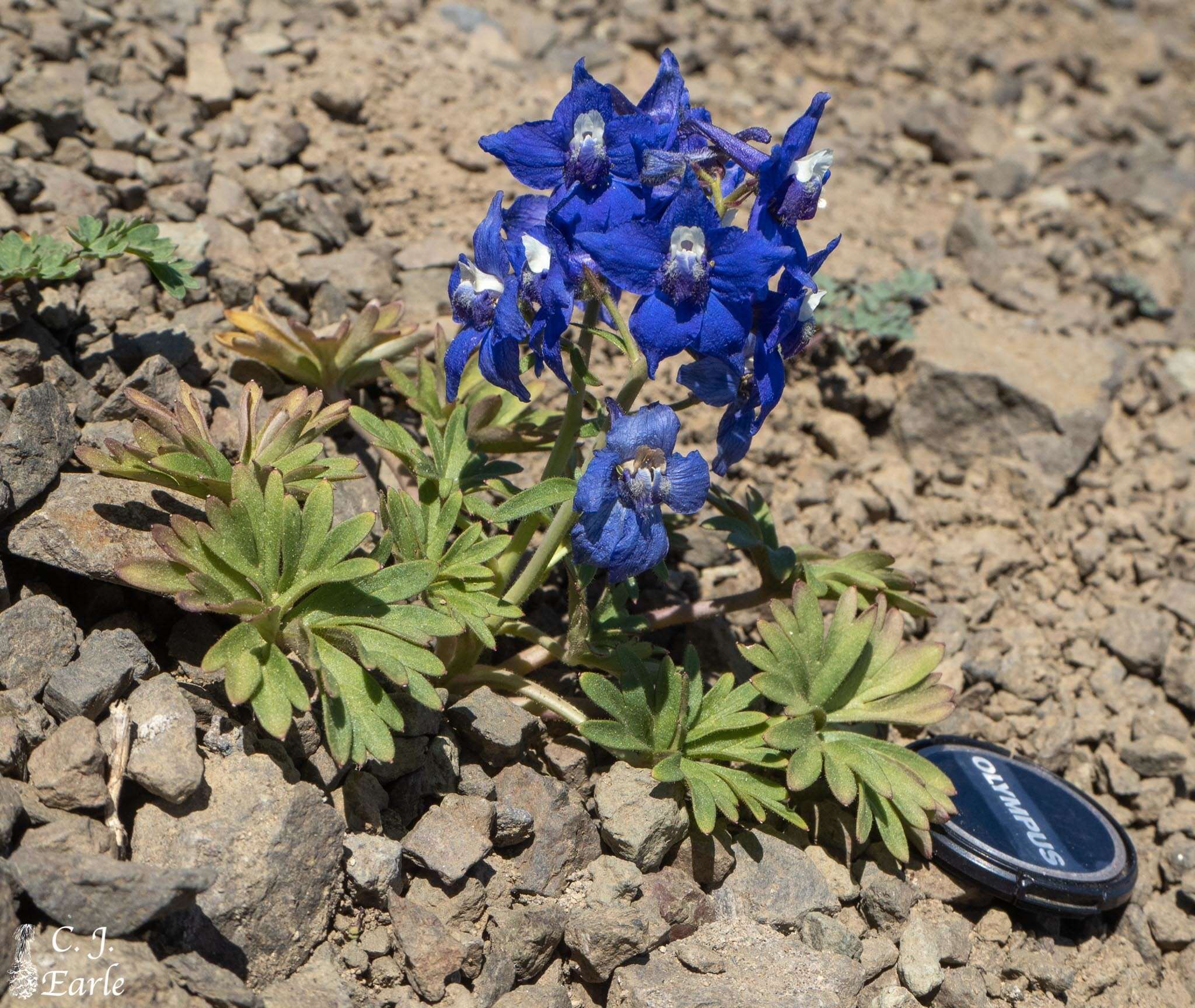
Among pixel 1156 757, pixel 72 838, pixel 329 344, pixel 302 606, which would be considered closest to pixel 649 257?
pixel 302 606

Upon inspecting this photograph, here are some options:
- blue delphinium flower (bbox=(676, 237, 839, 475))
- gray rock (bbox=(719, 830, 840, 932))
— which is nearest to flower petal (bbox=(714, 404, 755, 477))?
blue delphinium flower (bbox=(676, 237, 839, 475))

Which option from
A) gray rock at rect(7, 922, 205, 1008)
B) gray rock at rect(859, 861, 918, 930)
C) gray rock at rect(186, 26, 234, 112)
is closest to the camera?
gray rock at rect(7, 922, 205, 1008)

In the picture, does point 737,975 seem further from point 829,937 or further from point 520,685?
point 520,685

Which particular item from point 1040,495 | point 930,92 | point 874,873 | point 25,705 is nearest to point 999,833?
point 874,873

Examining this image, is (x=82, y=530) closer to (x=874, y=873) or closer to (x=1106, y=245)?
(x=874, y=873)

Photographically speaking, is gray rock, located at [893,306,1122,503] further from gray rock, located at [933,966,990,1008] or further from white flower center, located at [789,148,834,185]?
white flower center, located at [789,148,834,185]
